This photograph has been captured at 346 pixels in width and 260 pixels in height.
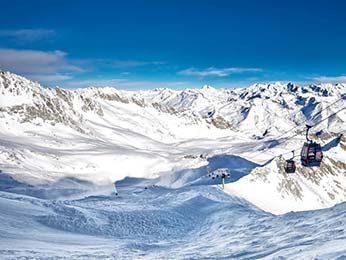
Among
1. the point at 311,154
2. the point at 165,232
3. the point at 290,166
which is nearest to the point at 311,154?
the point at 311,154

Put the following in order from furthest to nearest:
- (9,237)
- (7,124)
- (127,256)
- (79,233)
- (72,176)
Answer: (7,124) < (72,176) < (79,233) < (9,237) < (127,256)

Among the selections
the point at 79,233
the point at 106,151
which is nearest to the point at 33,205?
the point at 79,233

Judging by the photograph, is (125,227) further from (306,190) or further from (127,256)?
(306,190)

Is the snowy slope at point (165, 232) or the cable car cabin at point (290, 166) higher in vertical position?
the cable car cabin at point (290, 166)

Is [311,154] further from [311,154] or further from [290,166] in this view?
[290,166]

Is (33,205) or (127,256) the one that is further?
(33,205)

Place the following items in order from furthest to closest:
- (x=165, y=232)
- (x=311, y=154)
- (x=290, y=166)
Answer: (x=290, y=166) → (x=311, y=154) → (x=165, y=232)

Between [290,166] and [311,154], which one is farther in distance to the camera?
[290,166]

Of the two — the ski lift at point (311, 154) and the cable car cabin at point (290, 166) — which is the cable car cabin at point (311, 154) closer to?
the ski lift at point (311, 154)

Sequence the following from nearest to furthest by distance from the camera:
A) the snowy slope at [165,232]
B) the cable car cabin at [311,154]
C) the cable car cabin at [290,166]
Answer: the snowy slope at [165,232], the cable car cabin at [311,154], the cable car cabin at [290,166]

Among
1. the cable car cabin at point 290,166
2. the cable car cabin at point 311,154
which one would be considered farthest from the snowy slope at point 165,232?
the cable car cabin at point 290,166

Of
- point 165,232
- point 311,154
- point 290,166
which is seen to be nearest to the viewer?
point 165,232
